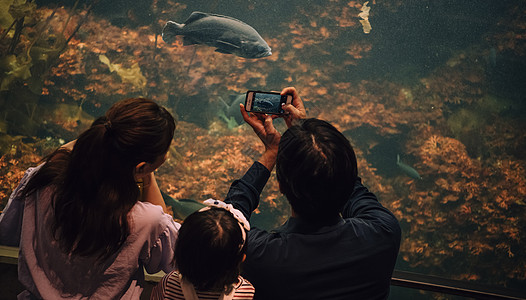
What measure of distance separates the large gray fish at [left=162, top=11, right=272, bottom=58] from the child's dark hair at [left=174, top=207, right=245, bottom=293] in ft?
10.6

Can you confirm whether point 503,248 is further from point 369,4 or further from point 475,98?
point 369,4

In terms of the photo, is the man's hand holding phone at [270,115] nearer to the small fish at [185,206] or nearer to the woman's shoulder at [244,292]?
the woman's shoulder at [244,292]

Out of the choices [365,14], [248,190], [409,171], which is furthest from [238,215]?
[365,14]

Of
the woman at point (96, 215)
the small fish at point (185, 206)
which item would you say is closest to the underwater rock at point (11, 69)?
the small fish at point (185, 206)

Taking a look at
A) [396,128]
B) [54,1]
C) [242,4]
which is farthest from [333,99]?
[54,1]

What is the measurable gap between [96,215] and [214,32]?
340cm

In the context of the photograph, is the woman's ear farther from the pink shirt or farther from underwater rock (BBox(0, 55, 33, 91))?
underwater rock (BBox(0, 55, 33, 91))

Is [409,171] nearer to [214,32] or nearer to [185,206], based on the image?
[185,206]

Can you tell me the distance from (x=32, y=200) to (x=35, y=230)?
10 cm

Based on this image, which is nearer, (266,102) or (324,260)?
(324,260)

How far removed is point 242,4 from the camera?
768 cm

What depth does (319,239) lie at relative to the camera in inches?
35.6

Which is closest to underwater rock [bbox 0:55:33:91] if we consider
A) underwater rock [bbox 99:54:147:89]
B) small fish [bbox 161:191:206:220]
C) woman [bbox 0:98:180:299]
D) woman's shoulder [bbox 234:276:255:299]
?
underwater rock [bbox 99:54:147:89]

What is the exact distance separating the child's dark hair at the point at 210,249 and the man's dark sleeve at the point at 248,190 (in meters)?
0.10
